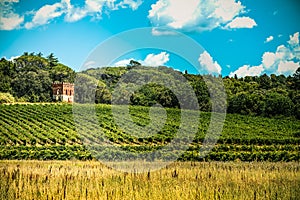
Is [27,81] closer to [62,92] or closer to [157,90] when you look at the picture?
[62,92]

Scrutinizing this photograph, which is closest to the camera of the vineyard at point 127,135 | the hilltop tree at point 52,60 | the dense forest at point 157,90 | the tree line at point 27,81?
the vineyard at point 127,135

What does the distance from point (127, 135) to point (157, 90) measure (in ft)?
83.0

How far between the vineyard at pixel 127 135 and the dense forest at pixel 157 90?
404 cm

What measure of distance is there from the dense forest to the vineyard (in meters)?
4.04

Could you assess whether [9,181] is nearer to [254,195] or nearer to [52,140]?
[254,195]

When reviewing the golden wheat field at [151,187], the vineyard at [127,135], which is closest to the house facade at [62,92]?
the vineyard at [127,135]

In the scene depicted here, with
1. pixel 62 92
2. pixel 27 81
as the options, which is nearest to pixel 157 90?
pixel 62 92

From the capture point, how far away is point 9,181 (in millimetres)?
6855

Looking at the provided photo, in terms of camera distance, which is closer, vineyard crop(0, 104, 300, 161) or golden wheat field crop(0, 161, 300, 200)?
golden wheat field crop(0, 161, 300, 200)

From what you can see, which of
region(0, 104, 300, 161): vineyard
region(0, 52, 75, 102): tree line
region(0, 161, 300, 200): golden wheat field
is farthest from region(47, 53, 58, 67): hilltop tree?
region(0, 161, 300, 200): golden wheat field

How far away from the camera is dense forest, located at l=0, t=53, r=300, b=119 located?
6469 cm

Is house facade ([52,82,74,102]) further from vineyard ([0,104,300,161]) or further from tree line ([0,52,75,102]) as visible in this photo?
vineyard ([0,104,300,161])

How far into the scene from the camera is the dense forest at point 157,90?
64.7 m

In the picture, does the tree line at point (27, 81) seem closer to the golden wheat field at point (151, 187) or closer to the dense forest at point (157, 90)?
the dense forest at point (157, 90)
